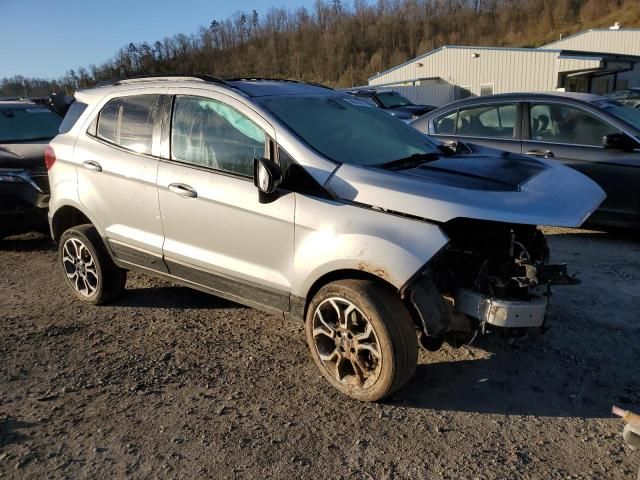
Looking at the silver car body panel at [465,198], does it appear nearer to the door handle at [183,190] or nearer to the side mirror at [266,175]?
the side mirror at [266,175]

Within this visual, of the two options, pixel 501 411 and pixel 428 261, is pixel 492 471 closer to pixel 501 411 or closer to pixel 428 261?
pixel 501 411

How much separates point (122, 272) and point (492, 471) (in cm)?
342

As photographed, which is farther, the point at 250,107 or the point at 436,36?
the point at 436,36

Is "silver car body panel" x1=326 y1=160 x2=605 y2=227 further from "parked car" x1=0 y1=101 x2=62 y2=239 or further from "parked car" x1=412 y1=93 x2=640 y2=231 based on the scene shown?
"parked car" x1=0 y1=101 x2=62 y2=239

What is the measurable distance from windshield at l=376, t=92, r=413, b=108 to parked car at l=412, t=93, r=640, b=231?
1047 cm

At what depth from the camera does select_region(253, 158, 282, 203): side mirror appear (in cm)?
320

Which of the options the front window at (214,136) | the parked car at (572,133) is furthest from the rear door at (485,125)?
the front window at (214,136)

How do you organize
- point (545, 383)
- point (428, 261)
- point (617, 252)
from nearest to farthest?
point (428, 261) < point (545, 383) < point (617, 252)

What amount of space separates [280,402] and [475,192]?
64.5 inches

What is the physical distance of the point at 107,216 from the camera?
444 centimetres

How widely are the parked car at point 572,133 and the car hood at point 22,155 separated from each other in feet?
15.9

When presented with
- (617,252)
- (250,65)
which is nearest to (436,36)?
(250,65)

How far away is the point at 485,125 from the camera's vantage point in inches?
265

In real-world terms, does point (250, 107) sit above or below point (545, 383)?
above
